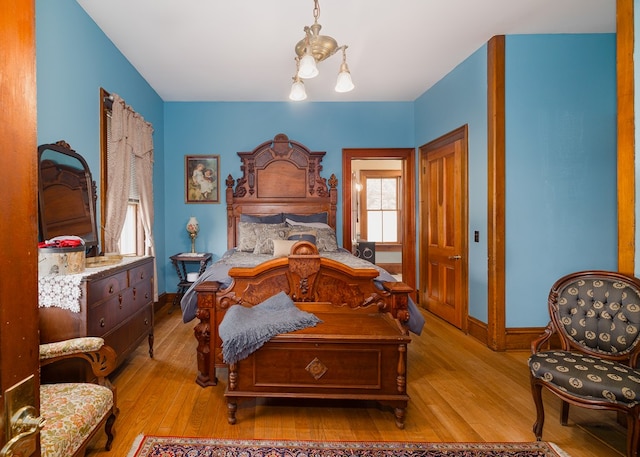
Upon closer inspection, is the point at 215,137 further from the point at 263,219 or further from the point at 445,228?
the point at 445,228

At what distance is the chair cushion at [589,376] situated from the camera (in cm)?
166

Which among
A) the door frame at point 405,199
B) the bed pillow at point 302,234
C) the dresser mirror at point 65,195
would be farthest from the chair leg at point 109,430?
the door frame at point 405,199

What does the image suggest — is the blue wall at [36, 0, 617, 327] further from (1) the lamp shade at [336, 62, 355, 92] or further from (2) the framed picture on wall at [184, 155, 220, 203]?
(1) the lamp shade at [336, 62, 355, 92]

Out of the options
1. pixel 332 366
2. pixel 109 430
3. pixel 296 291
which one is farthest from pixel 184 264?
pixel 332 366

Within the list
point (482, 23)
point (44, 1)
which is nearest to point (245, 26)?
point (44, 1)

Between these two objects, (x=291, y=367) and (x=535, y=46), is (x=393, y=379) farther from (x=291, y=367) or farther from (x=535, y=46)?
(x=535, y=46)

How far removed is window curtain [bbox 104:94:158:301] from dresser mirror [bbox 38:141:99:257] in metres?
0.29

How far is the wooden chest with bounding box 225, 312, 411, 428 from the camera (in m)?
2.09

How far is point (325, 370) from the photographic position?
2.12 metres

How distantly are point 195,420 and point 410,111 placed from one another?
4788mm

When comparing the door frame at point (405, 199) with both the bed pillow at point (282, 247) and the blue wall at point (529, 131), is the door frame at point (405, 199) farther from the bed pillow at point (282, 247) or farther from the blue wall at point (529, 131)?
the bed pillow at point (282, 247)

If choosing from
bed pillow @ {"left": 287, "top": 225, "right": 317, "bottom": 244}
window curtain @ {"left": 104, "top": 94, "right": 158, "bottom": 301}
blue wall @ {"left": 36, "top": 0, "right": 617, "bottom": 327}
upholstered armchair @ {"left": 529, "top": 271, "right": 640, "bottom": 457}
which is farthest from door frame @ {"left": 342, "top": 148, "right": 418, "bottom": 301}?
upholstered armchair @ {"left": 529, "top": 271, "right": 640, "bottom": 457}

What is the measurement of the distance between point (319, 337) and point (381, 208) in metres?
6.35

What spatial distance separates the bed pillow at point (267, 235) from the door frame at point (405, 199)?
112 centimetres
